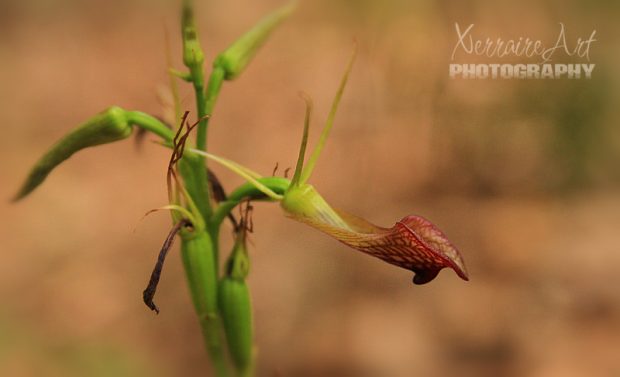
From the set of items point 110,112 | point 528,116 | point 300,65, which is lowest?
point 110,112

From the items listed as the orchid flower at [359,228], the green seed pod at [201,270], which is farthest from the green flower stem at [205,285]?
the orchid flower at [359,228]

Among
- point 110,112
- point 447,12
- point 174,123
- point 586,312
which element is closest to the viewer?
point 110,112

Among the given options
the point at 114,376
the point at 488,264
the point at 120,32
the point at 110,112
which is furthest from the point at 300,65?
the point at 110,112

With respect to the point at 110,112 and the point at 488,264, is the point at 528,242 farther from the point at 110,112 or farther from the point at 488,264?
the point at 110,112

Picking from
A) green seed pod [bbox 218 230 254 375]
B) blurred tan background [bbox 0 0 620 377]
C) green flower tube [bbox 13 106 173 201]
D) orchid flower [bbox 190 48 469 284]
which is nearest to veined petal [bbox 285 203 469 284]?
orchid flower [bbox 190 48 469 284]

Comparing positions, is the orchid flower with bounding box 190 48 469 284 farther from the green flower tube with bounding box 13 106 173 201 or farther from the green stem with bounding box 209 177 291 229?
the green flower tube with bounding box 13 106 173 201

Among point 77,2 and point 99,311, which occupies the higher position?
point 77,2

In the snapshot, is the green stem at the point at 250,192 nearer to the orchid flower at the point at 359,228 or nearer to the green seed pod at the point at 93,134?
the orchid flower at the point at 359,228

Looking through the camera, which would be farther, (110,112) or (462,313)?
(462,313)
